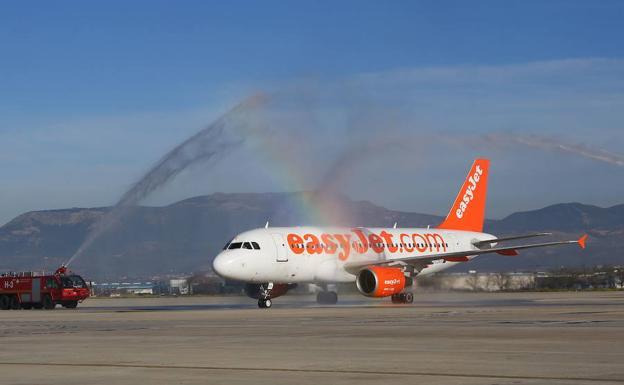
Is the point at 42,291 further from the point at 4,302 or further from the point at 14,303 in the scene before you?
the point at 4,302

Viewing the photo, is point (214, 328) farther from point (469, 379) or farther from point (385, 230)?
point (385, 230)

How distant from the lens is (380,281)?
2328 inches

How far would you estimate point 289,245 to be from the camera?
5988cm

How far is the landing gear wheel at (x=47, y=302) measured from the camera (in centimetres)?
6658

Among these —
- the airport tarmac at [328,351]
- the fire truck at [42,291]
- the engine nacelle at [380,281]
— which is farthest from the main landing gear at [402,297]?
the airport tarmac at [328,351]

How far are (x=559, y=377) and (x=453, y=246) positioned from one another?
53373 millimetres

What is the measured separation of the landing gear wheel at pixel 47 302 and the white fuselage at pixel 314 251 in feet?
47.5

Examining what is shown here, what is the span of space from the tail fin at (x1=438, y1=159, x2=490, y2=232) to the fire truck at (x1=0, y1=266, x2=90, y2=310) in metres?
25.3

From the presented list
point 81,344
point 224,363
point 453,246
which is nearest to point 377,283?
point 453,246

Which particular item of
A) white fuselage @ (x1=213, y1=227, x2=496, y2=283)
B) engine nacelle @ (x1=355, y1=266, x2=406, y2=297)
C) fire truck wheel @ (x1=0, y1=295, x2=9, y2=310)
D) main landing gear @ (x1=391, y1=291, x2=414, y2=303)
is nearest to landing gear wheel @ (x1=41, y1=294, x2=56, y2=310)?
fire truck wheel @ (x1=0, y1=295, x2=9, y2=310)

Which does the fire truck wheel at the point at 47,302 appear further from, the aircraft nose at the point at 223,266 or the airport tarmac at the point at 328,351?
the airport tarmac at the point at 328,351

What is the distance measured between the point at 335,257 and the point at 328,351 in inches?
1467

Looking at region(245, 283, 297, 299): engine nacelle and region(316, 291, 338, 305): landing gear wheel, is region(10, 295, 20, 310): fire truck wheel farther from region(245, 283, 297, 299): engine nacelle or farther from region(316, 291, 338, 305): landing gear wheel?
region(316, 291, 338, 305): landing gear wheel

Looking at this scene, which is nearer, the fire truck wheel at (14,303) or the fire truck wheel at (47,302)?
the fire truck wheel at (47,302)
